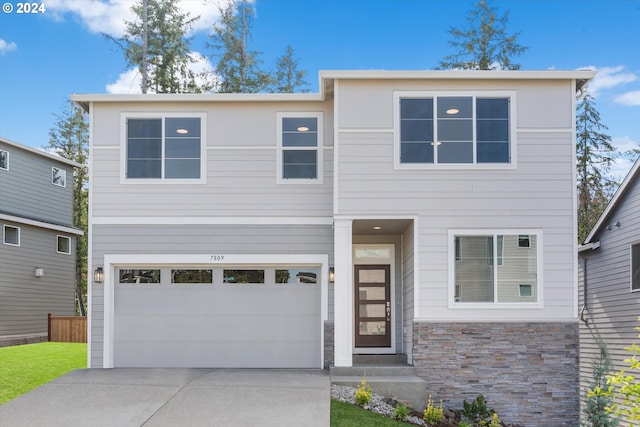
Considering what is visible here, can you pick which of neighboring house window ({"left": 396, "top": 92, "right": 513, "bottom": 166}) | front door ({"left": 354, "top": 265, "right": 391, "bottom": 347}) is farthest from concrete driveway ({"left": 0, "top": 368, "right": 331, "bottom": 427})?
neighboring house window ({"left": 396, "top": 92, "right": 513, "bottom": 166})

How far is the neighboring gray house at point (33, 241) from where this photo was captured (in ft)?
57.0

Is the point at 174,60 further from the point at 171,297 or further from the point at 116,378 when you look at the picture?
the point at 116,378

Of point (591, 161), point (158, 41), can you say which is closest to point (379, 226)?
point (158, 41)

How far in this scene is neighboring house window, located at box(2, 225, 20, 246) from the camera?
56.7 feet

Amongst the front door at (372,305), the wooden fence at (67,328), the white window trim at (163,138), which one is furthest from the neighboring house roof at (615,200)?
the wooden fence at (67,328)

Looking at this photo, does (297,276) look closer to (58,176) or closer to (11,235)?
(11,235)

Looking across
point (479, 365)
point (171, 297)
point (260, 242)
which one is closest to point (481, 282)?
point (479, 365)

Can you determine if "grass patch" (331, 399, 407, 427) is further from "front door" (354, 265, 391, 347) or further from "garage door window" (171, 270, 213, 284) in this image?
"garage door window" (171, 270, 213, 284)

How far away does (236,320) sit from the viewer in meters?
11.5

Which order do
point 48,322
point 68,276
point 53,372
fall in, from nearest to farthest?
point 53,372
point 48,322
point 68,276

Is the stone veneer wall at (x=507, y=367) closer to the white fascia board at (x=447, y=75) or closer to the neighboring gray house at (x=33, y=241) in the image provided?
the white fascia board at (x=447, y=75)

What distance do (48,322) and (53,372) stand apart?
8.06 meters

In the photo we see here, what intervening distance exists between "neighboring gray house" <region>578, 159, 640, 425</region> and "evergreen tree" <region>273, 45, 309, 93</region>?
1246 centimetres

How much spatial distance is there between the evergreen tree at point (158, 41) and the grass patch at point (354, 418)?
15741 millimetres
